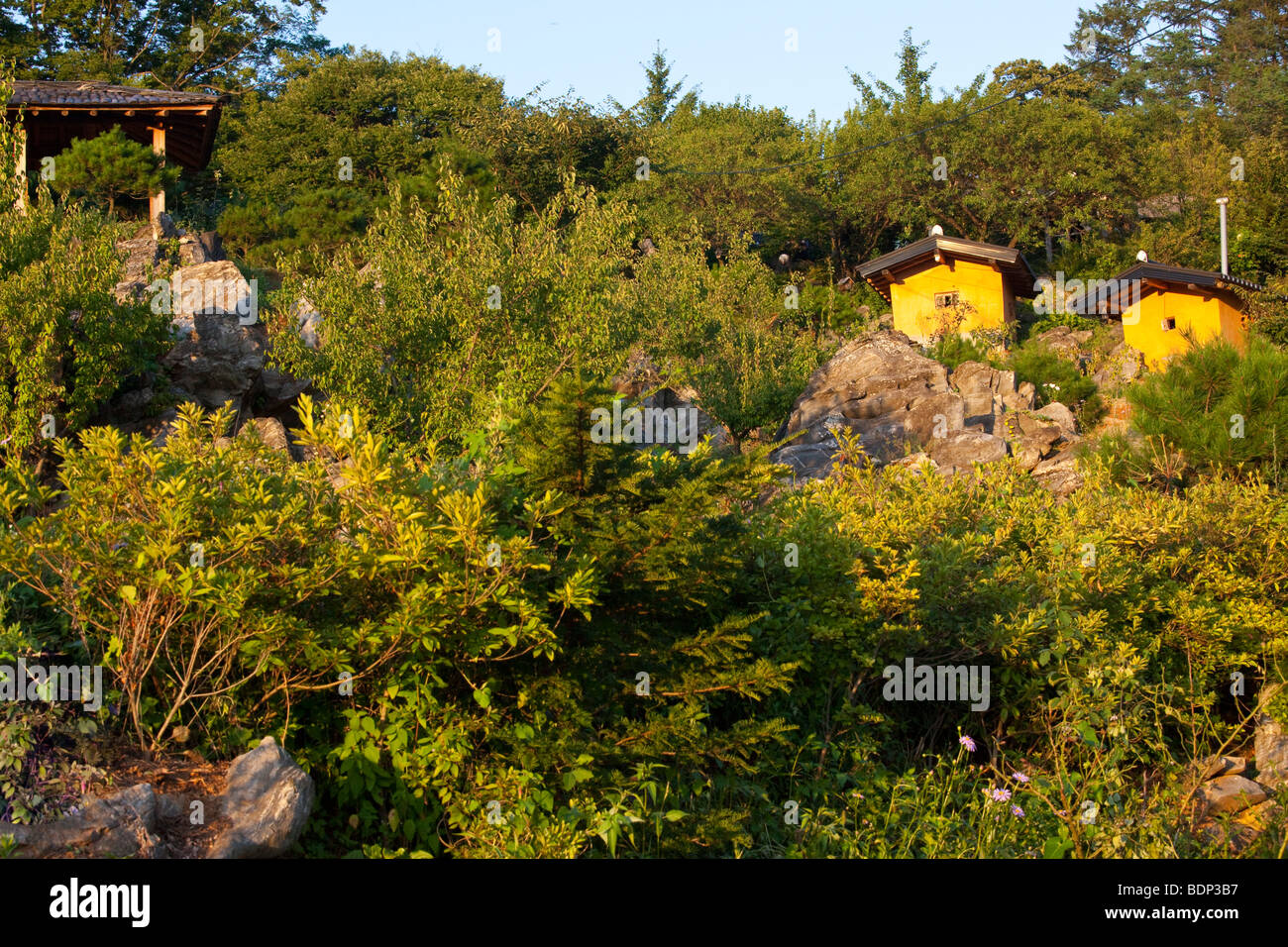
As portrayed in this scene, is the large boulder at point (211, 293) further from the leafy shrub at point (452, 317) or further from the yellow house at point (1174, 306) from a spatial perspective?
the yellow house at point (1174, 306)

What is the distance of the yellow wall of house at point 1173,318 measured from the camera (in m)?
29.9

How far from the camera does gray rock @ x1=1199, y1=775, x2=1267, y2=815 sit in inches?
297

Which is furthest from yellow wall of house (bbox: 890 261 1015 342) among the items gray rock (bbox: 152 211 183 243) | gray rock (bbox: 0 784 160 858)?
gray rock (bbox: 0 784 160 858)

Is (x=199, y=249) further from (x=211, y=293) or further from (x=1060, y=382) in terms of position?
(x=1060, y=382)

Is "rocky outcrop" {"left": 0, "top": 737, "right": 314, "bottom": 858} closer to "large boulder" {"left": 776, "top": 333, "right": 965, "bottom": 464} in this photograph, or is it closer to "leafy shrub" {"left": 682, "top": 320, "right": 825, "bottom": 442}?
"large boulder" {"left": 776, "top": 333, "right": 965, "bottom": 464}

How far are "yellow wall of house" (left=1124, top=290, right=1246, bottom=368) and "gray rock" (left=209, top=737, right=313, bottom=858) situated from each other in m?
29.1

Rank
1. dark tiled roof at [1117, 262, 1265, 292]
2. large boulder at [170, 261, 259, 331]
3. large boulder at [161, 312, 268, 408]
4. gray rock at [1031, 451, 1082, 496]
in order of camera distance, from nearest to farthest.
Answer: large boulder at [161, 312, 268, 408]
large boulder at [170, 261, 259, 331]
gray rock at [1031, 451, 1082, 496]
dark tiled roof at [1117, 262, 1265, 292]

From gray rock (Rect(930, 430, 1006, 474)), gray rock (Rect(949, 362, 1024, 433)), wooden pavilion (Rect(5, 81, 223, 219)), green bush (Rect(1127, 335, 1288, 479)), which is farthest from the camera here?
gray rock (Rect(949, 362, 1024, 433))

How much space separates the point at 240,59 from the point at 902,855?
41.8 m

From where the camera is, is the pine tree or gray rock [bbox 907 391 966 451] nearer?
gray rock [bbox 907 391 966 451]

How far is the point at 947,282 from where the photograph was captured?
3325cm

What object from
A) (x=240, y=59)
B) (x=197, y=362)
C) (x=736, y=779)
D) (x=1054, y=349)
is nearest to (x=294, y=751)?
(x=736, y=779)

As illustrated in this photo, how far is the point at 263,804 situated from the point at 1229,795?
21.1 ft

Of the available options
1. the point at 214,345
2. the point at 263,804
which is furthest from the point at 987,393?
the point at 263,804
